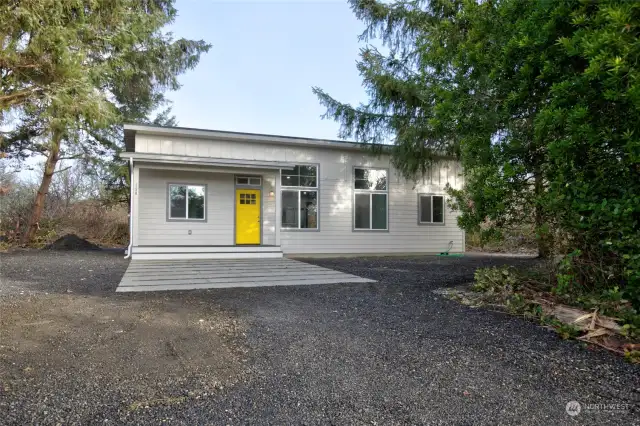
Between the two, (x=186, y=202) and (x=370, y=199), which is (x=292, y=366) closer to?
(x=186, y=202)

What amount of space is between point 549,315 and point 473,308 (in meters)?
0.84

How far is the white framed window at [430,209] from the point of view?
13078 mm

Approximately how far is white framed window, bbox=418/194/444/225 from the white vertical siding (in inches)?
7.0

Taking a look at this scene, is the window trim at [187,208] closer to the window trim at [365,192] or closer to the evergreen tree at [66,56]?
the evergreen tree at [66,56]

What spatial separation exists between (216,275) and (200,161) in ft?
12.9

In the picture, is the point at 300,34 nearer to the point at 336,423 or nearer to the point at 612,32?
the point at 612,32

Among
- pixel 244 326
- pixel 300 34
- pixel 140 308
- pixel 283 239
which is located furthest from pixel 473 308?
pixel 300 34

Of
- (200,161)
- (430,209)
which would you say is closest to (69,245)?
(200,161)

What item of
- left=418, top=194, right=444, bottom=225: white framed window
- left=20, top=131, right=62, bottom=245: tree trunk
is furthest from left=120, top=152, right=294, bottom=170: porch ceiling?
left=20, top=131, right=62, bottom=245: tree trunk

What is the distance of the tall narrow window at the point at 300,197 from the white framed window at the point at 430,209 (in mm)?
3946

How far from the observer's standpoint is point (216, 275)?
701cm

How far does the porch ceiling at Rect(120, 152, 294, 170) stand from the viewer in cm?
920

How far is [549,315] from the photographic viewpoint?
3.77m

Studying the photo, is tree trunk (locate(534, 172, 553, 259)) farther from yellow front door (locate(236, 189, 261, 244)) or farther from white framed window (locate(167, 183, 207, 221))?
white framed window (locate(167, 183, 207, 221))
